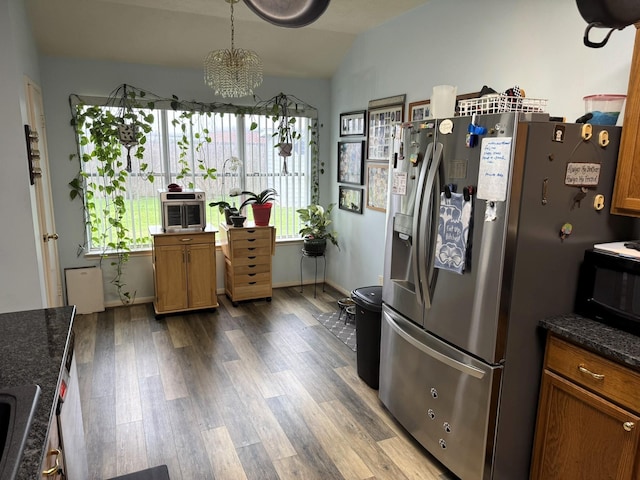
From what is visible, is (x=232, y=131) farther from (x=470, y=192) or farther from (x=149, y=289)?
(x=470, y=192)

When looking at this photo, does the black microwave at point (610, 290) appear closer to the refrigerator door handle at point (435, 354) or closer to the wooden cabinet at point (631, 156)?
the wooden cabinet at point (631, 156)

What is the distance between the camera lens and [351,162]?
4617 mm

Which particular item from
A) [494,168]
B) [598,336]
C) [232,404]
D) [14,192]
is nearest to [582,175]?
[494,168]

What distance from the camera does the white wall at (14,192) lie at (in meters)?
2.64

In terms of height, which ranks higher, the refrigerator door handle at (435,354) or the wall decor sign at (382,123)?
the wall decor sign at (382,123)

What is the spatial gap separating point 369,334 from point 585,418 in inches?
55.9

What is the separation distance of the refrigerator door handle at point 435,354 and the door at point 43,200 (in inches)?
94.6

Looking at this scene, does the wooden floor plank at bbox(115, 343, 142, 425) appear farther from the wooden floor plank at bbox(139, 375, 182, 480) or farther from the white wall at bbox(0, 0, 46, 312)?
the white wall at bbox(0, 0, 46, 312)

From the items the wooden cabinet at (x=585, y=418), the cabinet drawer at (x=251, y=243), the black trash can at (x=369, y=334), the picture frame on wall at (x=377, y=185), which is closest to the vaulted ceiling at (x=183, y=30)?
the picture frame on wall at (x=377, y=185)

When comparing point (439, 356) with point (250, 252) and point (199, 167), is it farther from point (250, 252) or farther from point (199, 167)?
point (199, 167)

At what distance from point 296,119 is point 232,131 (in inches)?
29.6

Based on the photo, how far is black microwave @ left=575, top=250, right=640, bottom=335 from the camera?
167 centimetres

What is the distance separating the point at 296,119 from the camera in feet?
16.3

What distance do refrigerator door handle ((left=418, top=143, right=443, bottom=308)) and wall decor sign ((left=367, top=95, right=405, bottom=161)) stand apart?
160cm
